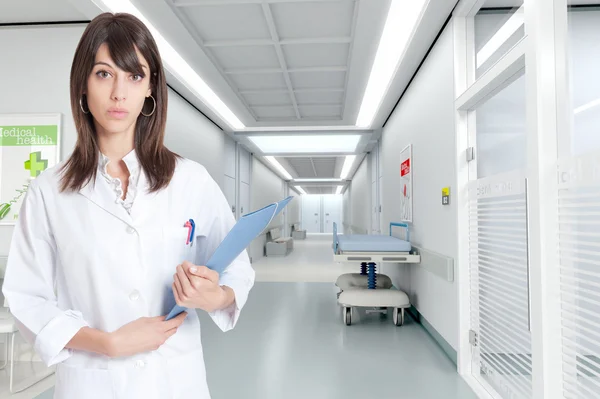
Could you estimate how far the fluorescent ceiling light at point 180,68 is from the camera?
3.63 m

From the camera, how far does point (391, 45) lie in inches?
184

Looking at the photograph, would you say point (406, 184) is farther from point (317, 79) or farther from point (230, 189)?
point (230, 189)

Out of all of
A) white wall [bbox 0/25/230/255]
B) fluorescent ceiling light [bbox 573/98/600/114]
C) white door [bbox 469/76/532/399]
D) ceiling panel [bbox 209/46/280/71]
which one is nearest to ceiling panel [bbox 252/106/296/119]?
ceiling panel [bbox 209/46/280/71]

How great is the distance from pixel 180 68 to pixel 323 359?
4.13 metres

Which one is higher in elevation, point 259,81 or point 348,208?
point 259,81

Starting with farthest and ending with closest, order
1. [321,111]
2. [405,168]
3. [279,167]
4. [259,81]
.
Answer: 1. [279,167]
2. [321,111]
3. [259,81]
4. [405,168]

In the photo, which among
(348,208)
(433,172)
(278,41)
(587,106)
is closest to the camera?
(587,106)

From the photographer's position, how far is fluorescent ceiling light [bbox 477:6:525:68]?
105 inches

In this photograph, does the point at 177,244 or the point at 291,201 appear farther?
the point at 291,201

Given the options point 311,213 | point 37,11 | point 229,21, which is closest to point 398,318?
point 229,21

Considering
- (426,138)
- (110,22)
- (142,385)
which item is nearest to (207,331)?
(426,138)

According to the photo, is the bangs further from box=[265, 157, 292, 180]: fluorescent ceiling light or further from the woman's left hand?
box=[265, 157, 292, 180]: fluorescent ceiling light

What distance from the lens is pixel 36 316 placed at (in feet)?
2.51

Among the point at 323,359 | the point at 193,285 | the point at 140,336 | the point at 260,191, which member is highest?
the point at 260,191
